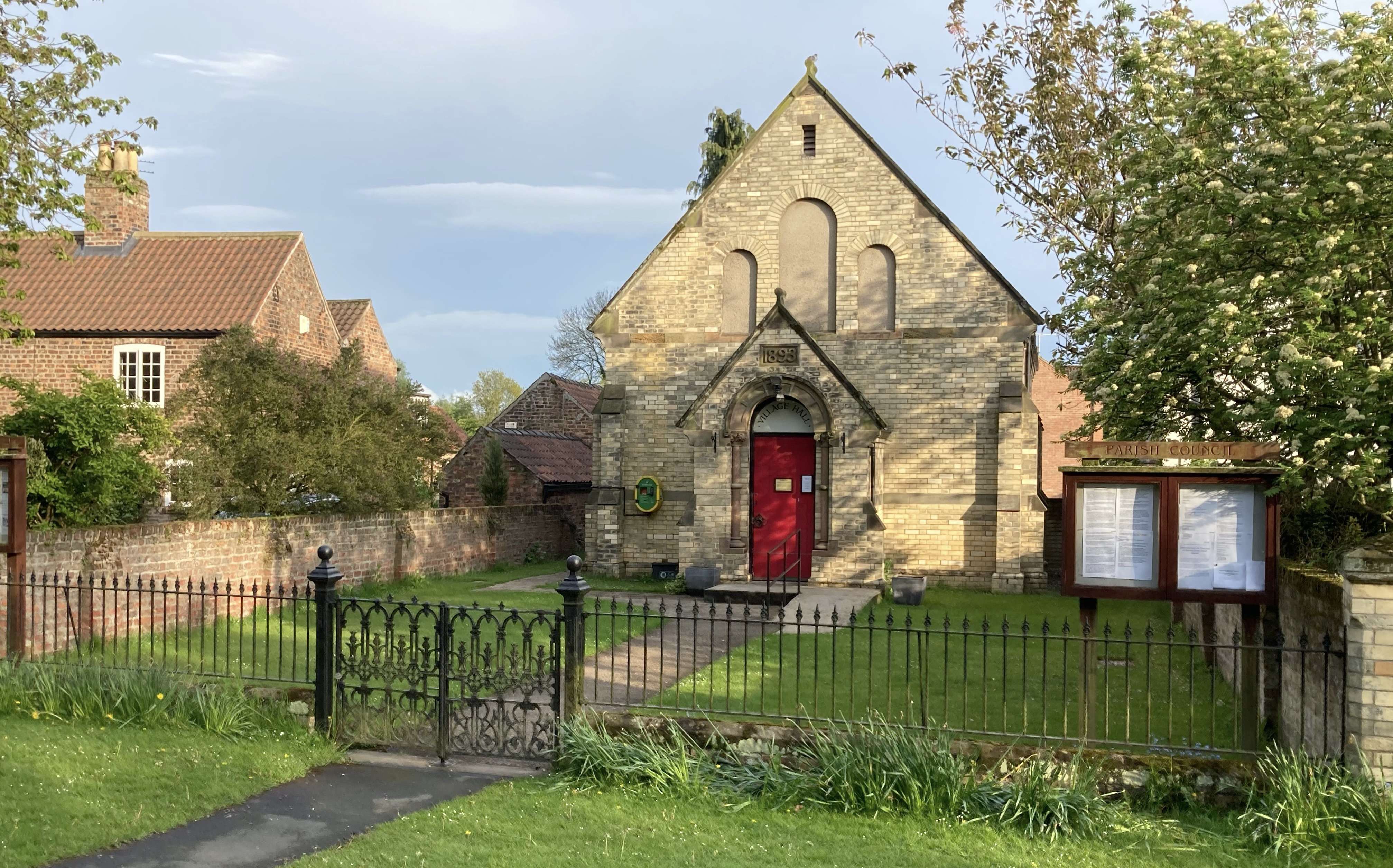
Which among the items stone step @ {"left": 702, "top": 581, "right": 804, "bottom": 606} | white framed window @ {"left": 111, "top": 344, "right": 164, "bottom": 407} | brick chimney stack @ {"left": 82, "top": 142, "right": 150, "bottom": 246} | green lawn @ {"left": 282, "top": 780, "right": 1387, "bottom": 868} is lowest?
stone step @ {"left": 702, "top": 581, "right": 804, "bottom": 606}

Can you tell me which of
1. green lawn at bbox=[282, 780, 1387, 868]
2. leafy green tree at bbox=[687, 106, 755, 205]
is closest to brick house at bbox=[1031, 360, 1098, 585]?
leafy green tree at bbox=[687, 106, 755, 205]

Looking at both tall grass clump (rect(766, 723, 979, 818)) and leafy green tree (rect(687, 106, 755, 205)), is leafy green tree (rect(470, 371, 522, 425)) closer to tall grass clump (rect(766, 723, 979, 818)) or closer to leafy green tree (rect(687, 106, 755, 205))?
leafy green tree (rect(687, 106, 755, 205))

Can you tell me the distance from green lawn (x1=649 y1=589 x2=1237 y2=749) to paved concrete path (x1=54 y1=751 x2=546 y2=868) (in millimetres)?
1781

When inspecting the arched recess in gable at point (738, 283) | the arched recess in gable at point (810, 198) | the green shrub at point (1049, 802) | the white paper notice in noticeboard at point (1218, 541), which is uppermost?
the arched recess in gable at point (810, 198)

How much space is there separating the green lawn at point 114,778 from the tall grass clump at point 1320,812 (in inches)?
261

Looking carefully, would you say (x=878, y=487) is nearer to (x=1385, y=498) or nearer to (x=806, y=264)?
(x=806, y=264)

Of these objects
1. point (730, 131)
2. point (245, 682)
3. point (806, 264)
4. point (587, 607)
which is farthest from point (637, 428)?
point (730, 131)

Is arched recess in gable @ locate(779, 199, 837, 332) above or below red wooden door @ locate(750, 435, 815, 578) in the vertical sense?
above

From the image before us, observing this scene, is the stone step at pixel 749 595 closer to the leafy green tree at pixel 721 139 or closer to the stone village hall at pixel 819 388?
the stone village hall at pixel 819 388

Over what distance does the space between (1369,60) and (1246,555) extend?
5938mm

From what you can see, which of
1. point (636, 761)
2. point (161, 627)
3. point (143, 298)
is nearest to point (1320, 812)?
point (636, 761)

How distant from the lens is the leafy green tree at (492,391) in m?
91.5

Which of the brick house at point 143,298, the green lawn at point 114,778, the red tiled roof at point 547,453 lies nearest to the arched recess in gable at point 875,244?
the red tiled roof at point 547,453

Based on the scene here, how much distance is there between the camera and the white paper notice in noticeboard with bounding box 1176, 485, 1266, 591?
802cm
